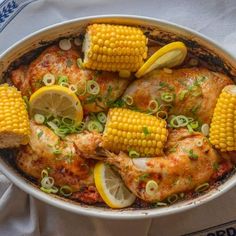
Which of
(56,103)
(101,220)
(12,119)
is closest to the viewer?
(12,119)

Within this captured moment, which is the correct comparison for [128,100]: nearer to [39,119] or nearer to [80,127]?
[80,127]

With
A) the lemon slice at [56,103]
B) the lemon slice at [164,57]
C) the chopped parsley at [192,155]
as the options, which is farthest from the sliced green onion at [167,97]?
the lemon slice at [56,103]

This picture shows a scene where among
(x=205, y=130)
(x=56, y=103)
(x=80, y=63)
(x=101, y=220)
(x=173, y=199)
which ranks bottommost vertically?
(x=101, y=220)

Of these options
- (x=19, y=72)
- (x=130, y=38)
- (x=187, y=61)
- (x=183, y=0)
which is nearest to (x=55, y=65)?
(x=19, y=72)

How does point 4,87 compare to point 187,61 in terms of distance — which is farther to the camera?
point 187,61

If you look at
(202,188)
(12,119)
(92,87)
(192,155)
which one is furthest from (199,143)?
(12,119)

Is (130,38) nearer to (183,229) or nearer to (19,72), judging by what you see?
(19,72)
